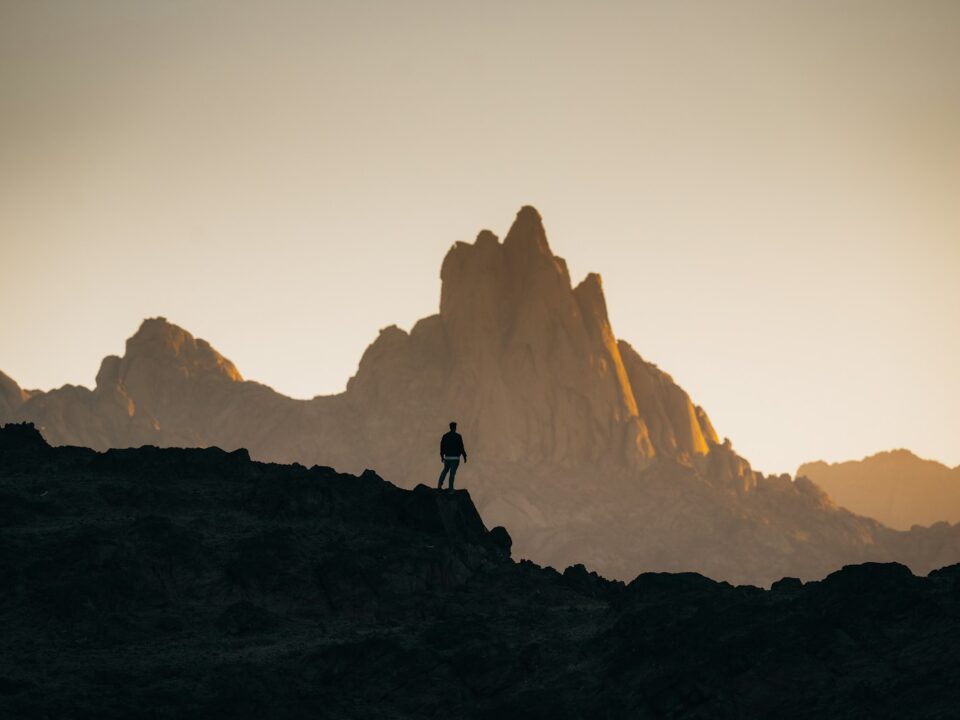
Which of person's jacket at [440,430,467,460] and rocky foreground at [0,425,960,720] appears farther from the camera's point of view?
person's jacket at [440,430,467,460]

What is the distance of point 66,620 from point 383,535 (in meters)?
11.3

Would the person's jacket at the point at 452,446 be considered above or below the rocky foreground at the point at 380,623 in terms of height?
above

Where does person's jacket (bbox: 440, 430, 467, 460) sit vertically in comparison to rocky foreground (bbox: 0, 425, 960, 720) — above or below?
above

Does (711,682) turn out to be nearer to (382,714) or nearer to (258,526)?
(382,714)

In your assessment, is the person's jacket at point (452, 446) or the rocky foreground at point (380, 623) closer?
the rocky foreground at point (380, 623)

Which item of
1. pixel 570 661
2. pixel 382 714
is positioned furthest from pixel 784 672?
pixel 382 714

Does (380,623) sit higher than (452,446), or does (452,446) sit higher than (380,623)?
(452,446)

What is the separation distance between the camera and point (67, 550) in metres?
40.8

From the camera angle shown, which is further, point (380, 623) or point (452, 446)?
point (452, 446)

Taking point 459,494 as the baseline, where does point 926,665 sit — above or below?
below

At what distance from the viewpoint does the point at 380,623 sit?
133 feet

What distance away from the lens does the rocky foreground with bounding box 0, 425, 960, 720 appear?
33250 millimetres

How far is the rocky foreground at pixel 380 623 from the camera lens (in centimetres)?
3325

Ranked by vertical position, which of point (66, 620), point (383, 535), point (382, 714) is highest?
point (383, 535)
